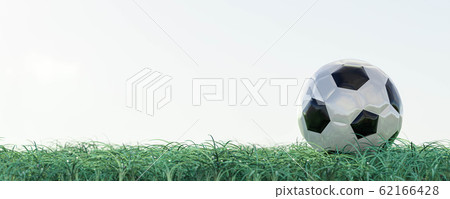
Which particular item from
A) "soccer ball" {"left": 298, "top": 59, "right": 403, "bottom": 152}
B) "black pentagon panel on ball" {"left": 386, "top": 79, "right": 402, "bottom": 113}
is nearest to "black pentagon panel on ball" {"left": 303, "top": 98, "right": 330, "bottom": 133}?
"soccer ball" {"left": 298, "top": 59, "right": 403, "bottom": 152}

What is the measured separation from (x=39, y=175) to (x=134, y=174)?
3.55ft

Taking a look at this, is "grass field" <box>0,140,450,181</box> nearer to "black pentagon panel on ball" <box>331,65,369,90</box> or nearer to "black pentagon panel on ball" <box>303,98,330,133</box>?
"black pentagon panel on ball" <box>303,98,330,133</box>

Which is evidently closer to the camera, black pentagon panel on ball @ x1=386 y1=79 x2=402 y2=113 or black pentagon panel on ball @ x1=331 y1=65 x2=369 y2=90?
black pentagon panel on ball @ x1=331 y1=65 x2=369 y2=90

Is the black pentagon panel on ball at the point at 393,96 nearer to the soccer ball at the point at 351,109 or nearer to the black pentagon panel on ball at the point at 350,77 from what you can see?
the soccer ball at the point at 351,109

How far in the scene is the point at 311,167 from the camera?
4391 mm

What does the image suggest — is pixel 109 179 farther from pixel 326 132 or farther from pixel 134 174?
pixel 326 132

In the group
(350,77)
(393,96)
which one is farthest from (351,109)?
(393,96)

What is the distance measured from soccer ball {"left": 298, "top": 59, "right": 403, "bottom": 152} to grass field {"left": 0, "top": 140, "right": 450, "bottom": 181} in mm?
271

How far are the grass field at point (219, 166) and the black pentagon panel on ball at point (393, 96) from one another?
2.17 feet

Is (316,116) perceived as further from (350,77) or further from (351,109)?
(350,77)

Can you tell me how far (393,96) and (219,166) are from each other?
2655 millimetres

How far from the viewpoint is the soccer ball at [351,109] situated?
5.03 metres

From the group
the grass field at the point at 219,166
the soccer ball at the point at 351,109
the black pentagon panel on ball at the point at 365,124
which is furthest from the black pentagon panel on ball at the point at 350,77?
the grass field at the point at 219,166

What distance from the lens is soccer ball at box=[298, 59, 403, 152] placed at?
503cm
